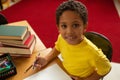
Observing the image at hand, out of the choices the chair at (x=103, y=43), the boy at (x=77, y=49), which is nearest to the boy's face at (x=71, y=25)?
the boy at (x=77, y=49)

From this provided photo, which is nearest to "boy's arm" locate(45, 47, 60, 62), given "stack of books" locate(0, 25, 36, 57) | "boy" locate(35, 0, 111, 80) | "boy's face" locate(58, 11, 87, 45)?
"boy" locate(35, 0, 111, 80)

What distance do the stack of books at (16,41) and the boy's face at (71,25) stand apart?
0.99 feet

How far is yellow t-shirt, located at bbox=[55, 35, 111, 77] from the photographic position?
126cm

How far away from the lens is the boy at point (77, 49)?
1.22 m

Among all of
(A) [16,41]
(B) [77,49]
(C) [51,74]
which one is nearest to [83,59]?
(B) [77,49]

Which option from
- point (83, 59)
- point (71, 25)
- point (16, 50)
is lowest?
point (83, 59)

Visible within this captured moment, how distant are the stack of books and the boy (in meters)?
0.12

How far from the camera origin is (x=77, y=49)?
1.32m

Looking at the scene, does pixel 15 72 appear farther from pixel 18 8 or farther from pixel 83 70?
pixel 18 8

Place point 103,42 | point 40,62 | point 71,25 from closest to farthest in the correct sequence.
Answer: point 71,25
point 40,62
point 103,42

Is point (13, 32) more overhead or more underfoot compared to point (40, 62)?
more overhead

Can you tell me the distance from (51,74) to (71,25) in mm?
342

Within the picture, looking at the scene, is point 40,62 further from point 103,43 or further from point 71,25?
point 103,43

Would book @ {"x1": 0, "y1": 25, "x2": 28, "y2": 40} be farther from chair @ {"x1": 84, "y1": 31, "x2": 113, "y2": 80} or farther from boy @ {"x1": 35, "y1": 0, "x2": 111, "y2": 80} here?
chair @ {"x1": 84, "y1": 31, "x2": 113, "y2": 80}
